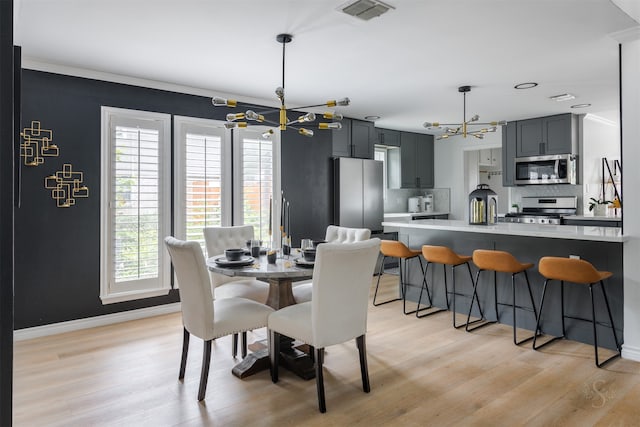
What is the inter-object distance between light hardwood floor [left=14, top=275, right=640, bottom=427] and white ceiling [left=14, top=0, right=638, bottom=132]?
2.39m

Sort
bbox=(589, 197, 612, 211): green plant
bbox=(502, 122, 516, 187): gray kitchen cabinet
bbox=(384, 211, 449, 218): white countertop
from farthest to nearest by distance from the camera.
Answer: bbox=(384, 211, 449, 218): white countertop < bbox=(502, 122, 516, 187): gray kitchen cabinet < bbox=(589, 197, 612, 211): green plant

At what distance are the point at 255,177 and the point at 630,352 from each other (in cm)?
398

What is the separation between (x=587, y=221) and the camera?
571cm

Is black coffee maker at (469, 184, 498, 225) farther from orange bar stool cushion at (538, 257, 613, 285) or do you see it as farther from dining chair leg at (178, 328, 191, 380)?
dining chair leg at (178, 328, 191, 380)

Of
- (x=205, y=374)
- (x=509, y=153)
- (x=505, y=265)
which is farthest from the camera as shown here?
(x=509, y=153)

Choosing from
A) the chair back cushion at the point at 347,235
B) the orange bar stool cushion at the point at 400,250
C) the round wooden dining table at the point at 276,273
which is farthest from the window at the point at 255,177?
the round wooden dining table at the point at 276,273

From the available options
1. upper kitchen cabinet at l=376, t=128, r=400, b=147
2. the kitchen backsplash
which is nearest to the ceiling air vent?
upper kitchen cabinet at l=376, t=128, r=400, b=147

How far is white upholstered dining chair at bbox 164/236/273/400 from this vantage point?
8.29 ft

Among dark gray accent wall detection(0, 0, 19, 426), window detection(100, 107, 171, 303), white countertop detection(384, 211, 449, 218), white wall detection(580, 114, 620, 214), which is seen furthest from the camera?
white countertop detection(384, 211, 449, 218)

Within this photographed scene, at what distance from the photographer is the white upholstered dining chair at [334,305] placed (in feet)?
7.78

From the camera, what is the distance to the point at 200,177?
4645 millimetres

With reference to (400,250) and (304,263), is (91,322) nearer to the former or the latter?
(304,263)

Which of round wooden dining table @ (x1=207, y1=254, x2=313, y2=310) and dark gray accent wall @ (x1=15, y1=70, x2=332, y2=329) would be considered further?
dark gray accent wall @ (x1=15, y1=70, x2=332, y2=329)

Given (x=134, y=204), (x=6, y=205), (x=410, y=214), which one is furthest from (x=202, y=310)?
(x=410, y=214)
